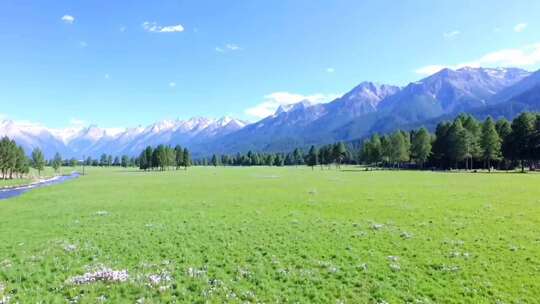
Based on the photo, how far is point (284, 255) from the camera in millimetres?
17484

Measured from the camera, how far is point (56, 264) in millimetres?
16297

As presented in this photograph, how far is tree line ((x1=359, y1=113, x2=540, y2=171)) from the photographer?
95.8 m

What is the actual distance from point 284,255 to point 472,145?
111m

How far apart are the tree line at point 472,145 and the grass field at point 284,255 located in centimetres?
8050

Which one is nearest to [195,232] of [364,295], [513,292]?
[364,295]

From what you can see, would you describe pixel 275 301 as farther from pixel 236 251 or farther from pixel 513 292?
pixel 513 292

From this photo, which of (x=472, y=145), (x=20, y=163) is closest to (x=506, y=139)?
(x=472, y=145)

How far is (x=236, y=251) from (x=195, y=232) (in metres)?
5.88

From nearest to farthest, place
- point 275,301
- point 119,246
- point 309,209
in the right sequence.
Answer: point 275,301 < point 119,246 < point 309,209

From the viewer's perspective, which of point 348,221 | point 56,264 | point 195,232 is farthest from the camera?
point 348,221

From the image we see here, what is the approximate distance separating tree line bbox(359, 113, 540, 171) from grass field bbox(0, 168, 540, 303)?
80.5 meters

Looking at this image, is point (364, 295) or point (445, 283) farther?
point (445, 283)

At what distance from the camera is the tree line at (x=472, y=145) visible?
95838 mm

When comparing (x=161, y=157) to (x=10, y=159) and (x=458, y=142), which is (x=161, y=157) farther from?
(x=458, y=142)
